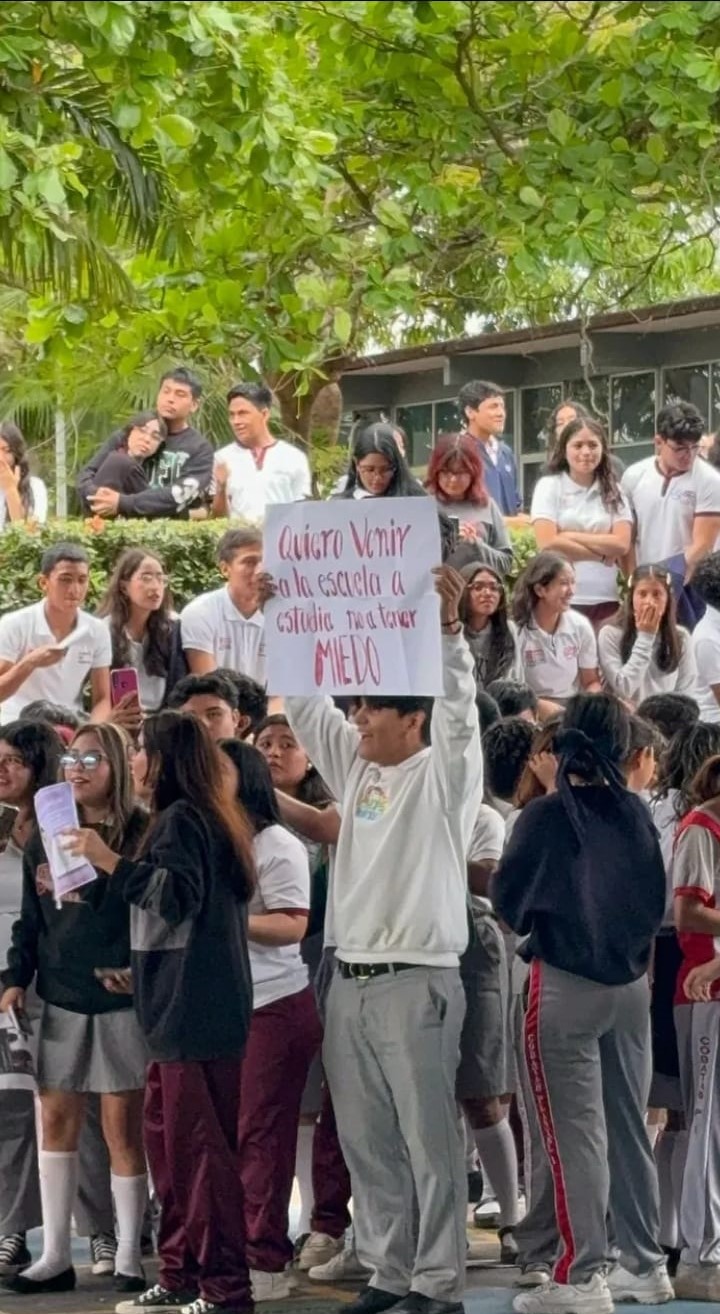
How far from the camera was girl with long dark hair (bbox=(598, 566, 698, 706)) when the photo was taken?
Answer: 11.6m

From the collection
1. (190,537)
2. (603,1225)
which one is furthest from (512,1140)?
(190,537)

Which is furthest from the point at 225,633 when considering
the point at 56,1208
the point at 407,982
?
the point at 407,982

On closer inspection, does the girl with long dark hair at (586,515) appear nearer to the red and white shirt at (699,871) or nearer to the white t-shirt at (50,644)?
the white t-shirt at (50,644)

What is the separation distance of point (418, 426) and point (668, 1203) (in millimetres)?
17764

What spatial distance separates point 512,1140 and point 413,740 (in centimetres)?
182

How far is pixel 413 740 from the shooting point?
25.8 ft

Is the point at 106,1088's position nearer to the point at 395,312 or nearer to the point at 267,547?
the point at 267,547

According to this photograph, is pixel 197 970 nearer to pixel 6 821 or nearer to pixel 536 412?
pixel 6 821

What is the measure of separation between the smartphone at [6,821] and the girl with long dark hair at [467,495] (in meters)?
3.02

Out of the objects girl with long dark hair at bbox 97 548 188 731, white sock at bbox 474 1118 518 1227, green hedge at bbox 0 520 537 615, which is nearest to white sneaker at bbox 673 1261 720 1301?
white sock at bbox 474 1118 518 1227

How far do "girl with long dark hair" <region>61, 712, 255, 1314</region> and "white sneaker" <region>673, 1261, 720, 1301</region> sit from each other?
1429mm

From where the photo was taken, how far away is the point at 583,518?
12828 millimetres

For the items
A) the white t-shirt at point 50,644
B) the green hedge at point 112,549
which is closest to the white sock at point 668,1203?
the white t-shirt at point 50,644

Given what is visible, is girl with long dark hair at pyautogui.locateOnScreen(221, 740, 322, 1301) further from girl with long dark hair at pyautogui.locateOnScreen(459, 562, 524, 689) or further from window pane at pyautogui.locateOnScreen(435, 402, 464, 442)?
window pane at pyautogui.locateOnScreen(435, 402, 464, 442)
